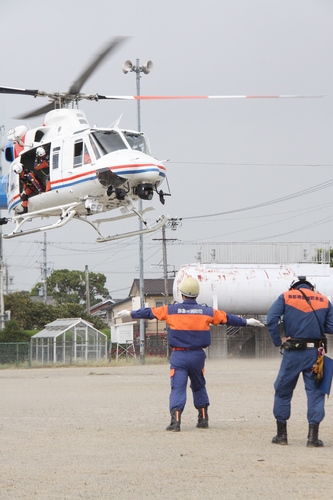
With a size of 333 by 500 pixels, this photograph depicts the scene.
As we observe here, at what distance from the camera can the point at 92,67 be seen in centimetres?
1927

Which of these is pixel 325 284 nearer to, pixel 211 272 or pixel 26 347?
pixel 211 272

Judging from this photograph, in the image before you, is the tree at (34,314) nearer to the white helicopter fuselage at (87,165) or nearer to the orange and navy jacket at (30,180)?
the orange and navy jacket at (30,180)

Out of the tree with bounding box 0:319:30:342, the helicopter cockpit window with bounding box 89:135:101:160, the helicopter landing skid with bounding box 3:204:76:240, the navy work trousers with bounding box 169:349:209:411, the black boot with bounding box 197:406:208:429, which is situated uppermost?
the helicopter cockpit window with bounding box 89:135:101:160

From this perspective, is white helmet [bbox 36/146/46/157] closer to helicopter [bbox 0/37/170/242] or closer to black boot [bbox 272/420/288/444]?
helicopter [bbox 0/37/170/242]

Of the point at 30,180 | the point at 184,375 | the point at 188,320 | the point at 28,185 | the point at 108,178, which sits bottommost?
the point at 184,375

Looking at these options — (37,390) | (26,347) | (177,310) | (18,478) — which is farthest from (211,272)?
(18,478)

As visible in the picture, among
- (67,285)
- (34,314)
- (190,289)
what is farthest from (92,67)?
(67,285)

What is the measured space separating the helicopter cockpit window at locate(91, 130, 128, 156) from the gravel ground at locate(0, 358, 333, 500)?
271 inches

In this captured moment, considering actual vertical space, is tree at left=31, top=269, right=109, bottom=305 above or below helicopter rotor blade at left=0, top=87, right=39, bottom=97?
below

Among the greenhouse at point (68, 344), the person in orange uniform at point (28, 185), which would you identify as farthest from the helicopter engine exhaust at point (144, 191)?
the greenhouse at point (68, 344)

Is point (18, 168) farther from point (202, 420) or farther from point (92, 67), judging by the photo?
point (202, 420)

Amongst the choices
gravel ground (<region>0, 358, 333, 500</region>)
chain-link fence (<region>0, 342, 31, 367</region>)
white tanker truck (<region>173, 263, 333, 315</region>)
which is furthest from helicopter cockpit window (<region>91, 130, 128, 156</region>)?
white tanker truck (<region>173, 263, 333, 315</region>)

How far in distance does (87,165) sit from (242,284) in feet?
102

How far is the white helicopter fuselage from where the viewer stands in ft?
63.8
